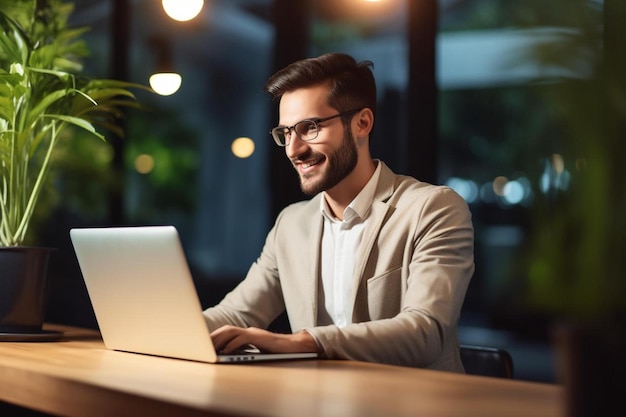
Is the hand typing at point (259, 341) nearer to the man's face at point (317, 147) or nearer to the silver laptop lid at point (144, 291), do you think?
the silver laptop lid at point (144, 291)

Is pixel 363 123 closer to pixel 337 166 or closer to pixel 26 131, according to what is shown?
pixel 337 166

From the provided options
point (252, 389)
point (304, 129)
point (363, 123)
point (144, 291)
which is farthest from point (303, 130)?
point (252, 389)

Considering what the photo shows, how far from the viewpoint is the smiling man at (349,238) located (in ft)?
7.42

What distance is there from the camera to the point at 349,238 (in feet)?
8.46

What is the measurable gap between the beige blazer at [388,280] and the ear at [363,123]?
0.68ft

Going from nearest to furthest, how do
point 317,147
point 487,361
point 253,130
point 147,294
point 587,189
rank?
point 587,189 < point 147,294 < point 487,361 < point 317,147 < point 253,130

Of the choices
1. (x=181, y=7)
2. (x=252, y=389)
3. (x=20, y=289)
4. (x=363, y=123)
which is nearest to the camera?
(x=252, y=389)

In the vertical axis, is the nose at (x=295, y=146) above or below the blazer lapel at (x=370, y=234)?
above

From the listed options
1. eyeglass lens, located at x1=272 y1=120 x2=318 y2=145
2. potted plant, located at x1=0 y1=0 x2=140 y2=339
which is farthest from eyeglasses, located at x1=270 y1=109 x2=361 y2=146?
potted plant, located at x1=0 y1=0 x2=140 y2=339

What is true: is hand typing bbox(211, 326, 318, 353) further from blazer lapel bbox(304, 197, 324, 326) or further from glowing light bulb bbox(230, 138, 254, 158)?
glowing light bulb bbox(230, 138, 254, 158)

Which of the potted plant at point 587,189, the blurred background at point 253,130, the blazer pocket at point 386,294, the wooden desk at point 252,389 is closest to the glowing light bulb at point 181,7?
the blurred background at point 253,130

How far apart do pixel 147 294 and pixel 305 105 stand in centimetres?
103

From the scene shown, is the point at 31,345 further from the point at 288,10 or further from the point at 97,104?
the point at 288,10

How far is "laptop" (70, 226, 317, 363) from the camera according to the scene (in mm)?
1732
